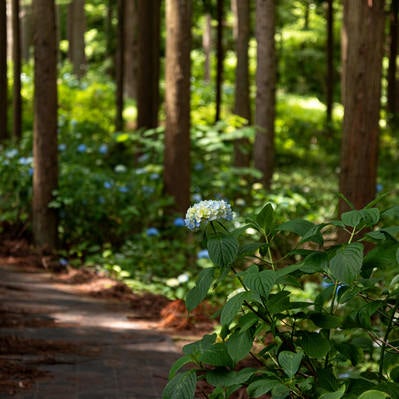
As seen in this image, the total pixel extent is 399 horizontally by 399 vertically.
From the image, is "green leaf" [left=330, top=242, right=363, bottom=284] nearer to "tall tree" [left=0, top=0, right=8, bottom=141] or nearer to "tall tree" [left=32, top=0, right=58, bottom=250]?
"tall tree" [left=32, top=0, right=58, bottom=250]

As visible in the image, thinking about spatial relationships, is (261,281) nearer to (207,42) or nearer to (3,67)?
(3,67)

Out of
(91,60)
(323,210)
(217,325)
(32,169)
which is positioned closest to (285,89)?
(91,60)

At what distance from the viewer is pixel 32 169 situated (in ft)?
36.6

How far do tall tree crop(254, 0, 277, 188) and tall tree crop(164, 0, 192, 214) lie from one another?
372 centimetres

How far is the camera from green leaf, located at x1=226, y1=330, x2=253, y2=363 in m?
3.04

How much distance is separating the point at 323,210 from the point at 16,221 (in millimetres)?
5367

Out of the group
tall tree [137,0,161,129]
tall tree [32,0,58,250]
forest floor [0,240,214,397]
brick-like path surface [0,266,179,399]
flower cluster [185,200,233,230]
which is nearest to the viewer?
flower cluster [185,200,233,230]

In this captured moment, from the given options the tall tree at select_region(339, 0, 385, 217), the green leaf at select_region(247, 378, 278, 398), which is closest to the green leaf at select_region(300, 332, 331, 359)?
the green leaf at select_region(247, 378, 278, 398)

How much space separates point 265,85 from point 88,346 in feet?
30.6

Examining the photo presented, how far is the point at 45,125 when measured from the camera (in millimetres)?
10203

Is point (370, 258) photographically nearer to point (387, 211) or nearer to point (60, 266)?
point (387, 211)

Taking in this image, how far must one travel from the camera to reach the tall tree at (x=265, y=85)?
569 inches

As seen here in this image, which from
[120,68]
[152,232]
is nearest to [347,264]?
[152,232]

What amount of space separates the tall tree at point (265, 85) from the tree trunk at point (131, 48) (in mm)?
8264
